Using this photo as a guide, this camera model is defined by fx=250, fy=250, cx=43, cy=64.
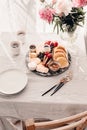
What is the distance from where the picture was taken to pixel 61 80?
139 centimetres

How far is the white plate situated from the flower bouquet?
0.35 meters

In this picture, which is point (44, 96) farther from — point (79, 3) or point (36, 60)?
point (79, 3)

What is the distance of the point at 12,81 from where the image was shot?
1.40 meters

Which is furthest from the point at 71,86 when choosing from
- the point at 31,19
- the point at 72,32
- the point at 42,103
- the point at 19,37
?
the point at 31,19

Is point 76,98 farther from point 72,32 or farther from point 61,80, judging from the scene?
point 72,32

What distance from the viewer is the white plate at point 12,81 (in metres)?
1.34

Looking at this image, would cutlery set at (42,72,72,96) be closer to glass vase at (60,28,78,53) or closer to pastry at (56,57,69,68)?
pastry at (56,57,69,68)

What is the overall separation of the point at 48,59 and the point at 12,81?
0.25 meters

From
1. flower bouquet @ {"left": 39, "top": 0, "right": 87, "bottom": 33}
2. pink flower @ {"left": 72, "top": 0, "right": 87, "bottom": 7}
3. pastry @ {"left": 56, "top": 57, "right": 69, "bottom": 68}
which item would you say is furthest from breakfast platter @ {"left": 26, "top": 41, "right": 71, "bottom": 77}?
pink flower @ {"left": 72, "top": 0, "right": 87, "bottom": 7}

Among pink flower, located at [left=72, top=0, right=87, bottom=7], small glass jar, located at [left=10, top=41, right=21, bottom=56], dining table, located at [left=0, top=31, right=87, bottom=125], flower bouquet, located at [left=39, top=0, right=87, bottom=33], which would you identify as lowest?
dining table, located at [left=0, top=31, right=87, bottom=125]

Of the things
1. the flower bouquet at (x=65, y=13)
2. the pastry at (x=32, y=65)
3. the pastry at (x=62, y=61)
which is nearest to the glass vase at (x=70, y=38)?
the flower bouquet at (x=65, y=13)

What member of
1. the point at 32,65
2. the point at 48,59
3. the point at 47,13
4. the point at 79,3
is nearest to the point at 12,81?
the point at 32,65

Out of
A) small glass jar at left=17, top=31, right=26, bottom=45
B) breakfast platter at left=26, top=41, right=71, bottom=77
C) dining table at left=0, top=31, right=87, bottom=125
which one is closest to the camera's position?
dining table at left=0, top=31, right=87, bottom=125

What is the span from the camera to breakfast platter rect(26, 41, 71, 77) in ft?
4.66
